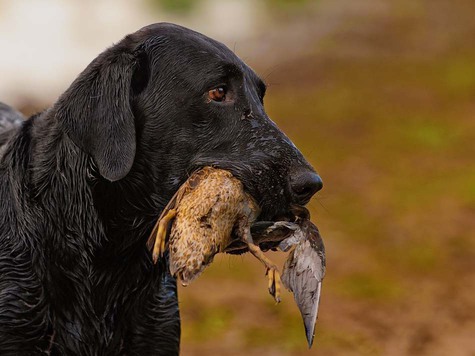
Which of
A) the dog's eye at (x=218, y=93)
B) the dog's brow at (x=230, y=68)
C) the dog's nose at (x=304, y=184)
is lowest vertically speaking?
the dog's nose at (x=304, y=184)

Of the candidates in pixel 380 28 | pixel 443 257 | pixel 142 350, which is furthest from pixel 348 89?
pixel 142 350

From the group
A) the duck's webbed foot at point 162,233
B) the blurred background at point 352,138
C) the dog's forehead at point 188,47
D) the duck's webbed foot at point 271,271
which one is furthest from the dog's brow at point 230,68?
the blurred background at point 352,138

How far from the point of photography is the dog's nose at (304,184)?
4.52m

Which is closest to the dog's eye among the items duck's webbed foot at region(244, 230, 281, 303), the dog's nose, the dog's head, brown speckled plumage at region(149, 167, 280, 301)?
the dog's head

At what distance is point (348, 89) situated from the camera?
15734mm

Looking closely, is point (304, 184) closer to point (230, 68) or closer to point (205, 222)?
point (205, 222)

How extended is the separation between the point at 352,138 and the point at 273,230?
29.7 feet

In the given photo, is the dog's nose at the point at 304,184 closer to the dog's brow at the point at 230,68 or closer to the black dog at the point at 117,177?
the black dog at the point at 117,177

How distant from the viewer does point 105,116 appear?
4617 mm

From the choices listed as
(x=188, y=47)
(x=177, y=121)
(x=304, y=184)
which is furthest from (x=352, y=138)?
(x=304, y=184)

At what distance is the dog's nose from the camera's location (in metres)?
4.52

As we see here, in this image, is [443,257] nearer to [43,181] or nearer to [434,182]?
[434,182]

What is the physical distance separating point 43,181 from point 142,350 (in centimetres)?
84

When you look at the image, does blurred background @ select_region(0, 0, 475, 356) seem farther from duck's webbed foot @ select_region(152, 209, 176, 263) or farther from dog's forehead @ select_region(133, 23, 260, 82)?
duck's webbed foot @ select_region(152, 209, 176, 263)
